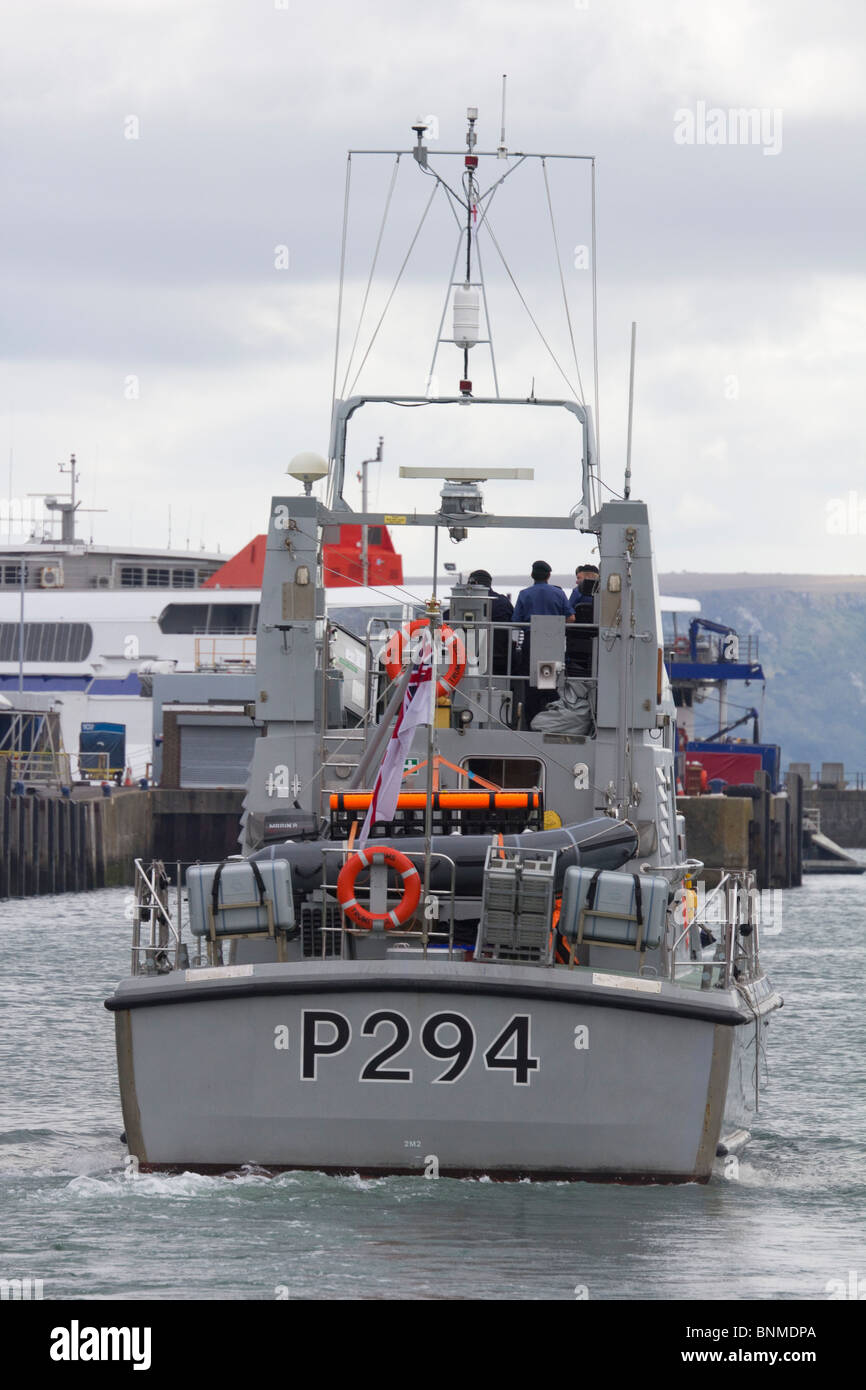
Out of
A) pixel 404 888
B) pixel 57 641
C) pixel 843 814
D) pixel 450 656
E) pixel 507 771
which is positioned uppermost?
pixel 57 641

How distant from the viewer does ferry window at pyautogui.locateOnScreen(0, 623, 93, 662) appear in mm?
78750

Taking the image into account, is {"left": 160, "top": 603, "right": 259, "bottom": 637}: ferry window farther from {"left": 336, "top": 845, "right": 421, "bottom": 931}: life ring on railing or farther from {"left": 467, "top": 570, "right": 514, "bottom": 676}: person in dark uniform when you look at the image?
{"left": 336, "top": 845, "right": 421, "bottom": 931}: life ring on railing

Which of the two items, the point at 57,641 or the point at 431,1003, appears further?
the point at 57,641

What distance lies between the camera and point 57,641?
78875 millimetres

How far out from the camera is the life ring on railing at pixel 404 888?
38.5 ft

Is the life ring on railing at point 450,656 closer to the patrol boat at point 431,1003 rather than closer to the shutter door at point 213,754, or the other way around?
the patrol boat at point 431,1003

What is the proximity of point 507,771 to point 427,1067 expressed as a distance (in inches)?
142

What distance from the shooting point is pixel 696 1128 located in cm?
1159

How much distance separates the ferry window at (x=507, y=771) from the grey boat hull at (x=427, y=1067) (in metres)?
3.28

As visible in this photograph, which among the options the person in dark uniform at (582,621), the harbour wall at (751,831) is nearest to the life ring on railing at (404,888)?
the person in dark uniform at (582,621)

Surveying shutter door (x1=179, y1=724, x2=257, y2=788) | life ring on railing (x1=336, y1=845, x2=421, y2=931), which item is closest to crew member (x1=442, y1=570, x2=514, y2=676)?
life ring on railing (x1=336, y1=845, x2=421, y2=931)

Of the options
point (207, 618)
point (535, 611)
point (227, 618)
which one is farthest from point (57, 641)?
point (535, 611)

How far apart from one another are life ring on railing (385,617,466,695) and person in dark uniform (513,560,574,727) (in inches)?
24.7

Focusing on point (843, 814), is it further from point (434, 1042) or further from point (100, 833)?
point (434, 1042)
